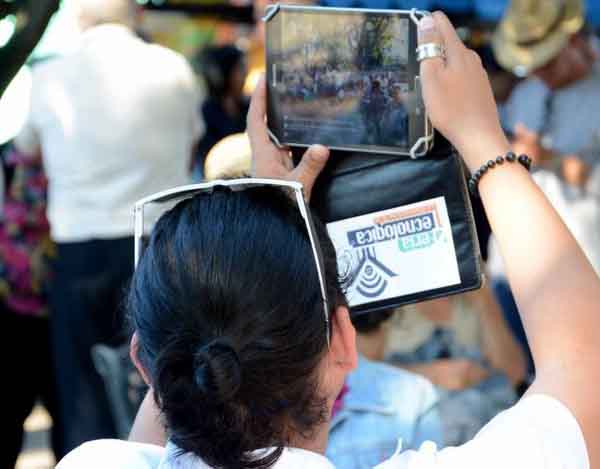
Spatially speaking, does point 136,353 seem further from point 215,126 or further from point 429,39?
point 215,126

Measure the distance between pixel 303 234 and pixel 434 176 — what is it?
26 centimetres

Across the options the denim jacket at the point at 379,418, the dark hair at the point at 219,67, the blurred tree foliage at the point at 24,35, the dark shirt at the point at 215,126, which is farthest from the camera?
the dark hair at the point at 219,67

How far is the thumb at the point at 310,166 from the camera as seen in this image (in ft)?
4.61

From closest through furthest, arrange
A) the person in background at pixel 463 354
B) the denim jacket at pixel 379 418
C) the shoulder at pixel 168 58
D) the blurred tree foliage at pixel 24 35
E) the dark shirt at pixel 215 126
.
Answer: the blurred tree foliage at pixel 24 35, the denim jacket at pixel 379 418, the person in background at pixel 463 354, the shoulder at pixel 168 58, the dark shirt at pixel 215 126

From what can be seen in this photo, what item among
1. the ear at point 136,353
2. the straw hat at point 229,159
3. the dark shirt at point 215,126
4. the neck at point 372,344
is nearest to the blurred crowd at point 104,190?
the neck at point 372,344

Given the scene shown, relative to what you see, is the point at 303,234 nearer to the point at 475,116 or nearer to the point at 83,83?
the point at 475,116

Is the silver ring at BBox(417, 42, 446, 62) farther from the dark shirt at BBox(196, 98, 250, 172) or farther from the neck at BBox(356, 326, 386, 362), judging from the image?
the dark shirt at BBox(196, 98, 250, 172)

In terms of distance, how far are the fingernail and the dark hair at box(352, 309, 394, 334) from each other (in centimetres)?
89

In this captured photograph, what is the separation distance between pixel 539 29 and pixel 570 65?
169mm

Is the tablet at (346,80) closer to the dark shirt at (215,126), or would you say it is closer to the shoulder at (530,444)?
the shoulder at (530,444)

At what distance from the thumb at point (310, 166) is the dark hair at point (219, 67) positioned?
373 centimetres

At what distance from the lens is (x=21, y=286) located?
3.54m

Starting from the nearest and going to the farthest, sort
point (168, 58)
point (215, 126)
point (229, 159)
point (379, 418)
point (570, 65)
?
point (379, 418), point (229, 159), point (168, 58), point (570, 65), point (215, 126)

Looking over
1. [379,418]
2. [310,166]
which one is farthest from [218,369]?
[379,418]
